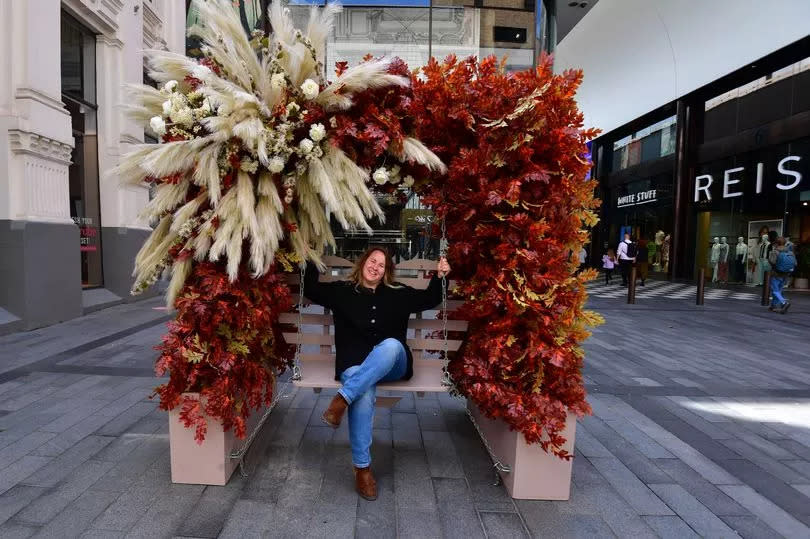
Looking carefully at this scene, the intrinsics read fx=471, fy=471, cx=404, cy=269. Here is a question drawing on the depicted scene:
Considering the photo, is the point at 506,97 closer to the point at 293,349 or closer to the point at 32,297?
the point at 293,349

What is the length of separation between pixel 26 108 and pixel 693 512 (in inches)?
332

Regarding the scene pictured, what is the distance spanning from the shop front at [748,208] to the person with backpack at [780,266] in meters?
4.59

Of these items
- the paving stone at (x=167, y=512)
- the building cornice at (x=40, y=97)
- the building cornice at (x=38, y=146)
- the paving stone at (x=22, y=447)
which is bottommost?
the paving stone at (x=167, y=512)

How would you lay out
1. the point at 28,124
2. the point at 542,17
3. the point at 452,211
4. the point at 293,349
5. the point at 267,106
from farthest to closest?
the point at 542,17 < the point at 28,124 < the point at 293,349 < the point at 452,211 < the point at 267,106

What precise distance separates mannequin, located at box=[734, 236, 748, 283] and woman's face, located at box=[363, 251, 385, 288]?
59.4 ft

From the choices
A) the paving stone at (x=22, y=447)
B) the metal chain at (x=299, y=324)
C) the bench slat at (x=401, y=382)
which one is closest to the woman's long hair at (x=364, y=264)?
the metal chain at (x=299, y=324)

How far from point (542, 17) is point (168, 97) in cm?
1113

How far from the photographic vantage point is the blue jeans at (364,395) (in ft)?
8.71

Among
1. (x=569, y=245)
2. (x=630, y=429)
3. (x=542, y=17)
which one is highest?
(x=542, y=17)

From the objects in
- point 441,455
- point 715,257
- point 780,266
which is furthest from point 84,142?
point 715,257

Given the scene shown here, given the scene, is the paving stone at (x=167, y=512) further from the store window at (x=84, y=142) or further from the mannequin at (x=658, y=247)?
the mannequin at (x=658, y=247)

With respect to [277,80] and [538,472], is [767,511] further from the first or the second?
[277,80]

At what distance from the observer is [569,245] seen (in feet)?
8.70

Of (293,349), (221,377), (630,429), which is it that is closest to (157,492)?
(221,377)
